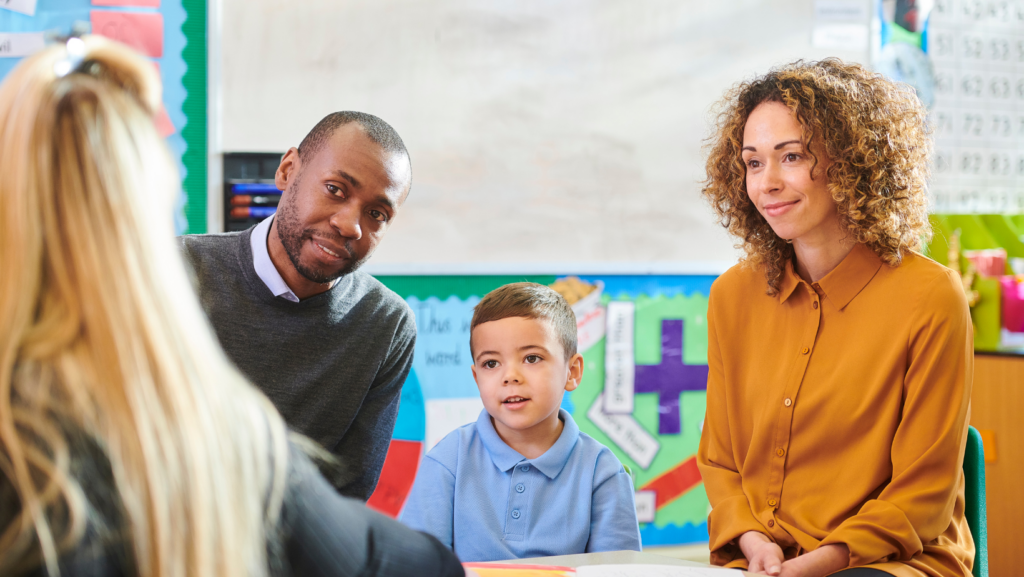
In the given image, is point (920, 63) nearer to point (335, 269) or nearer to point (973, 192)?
point (973, 192)

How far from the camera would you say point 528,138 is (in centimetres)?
224

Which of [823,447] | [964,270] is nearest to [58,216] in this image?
[823,447]

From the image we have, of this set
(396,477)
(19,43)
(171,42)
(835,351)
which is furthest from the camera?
(396,477)

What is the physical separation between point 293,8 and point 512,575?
1.72 meters

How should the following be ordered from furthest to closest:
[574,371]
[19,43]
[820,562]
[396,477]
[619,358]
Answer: [619,358] → [396,477] → [19,43] → [574,371] → [820,562]

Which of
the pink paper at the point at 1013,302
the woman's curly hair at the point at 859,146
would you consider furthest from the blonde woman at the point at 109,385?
the pink paper at the point at 1013,302

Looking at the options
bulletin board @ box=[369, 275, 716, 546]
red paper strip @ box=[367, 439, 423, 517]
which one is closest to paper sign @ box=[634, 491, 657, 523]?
bulletin board @ box=[369, 275, 716, 546]

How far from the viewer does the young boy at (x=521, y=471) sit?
1.20 meters

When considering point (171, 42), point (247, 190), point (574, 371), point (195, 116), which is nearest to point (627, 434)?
point (574, 371)

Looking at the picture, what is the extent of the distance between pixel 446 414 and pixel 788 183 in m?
1.28

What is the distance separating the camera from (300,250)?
1.33 m

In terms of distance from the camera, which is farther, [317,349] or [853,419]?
[317,349]

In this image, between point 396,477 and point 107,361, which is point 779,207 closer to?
point 107,361

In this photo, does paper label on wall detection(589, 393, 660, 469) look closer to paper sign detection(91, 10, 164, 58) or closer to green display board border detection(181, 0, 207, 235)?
green display board border detection(181, 0, 207, 235)
